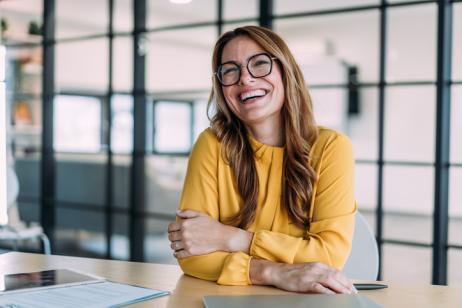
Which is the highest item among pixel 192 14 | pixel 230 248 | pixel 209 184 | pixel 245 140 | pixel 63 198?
pixel 192 14

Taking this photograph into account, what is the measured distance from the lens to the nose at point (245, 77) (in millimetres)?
1466

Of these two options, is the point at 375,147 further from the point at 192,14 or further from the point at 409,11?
the point at 192,14

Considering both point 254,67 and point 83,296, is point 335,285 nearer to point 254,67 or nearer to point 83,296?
point 83,296

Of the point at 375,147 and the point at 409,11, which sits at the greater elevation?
the point at 409,11

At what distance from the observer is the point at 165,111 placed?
3896 millimetres

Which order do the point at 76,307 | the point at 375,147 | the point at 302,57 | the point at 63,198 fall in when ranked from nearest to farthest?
the point at 76,307, the point at 375,147, the point at 63,198, the point at 302,57

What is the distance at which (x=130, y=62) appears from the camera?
3.88m

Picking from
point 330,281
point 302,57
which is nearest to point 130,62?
point 330,281

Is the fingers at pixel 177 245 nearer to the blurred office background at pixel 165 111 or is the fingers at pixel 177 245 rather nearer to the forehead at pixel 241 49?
the forehead at pixel 241 49

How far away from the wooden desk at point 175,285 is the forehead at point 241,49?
556 mm

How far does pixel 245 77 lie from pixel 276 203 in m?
0.33

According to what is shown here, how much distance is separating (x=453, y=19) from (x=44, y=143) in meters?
2.98

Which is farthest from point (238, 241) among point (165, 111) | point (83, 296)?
point (165, 111)

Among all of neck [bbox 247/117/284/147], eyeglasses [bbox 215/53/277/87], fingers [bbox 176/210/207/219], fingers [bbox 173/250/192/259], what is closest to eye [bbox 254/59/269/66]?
Result: eyeglasses [bbox 215/53/277/87]
